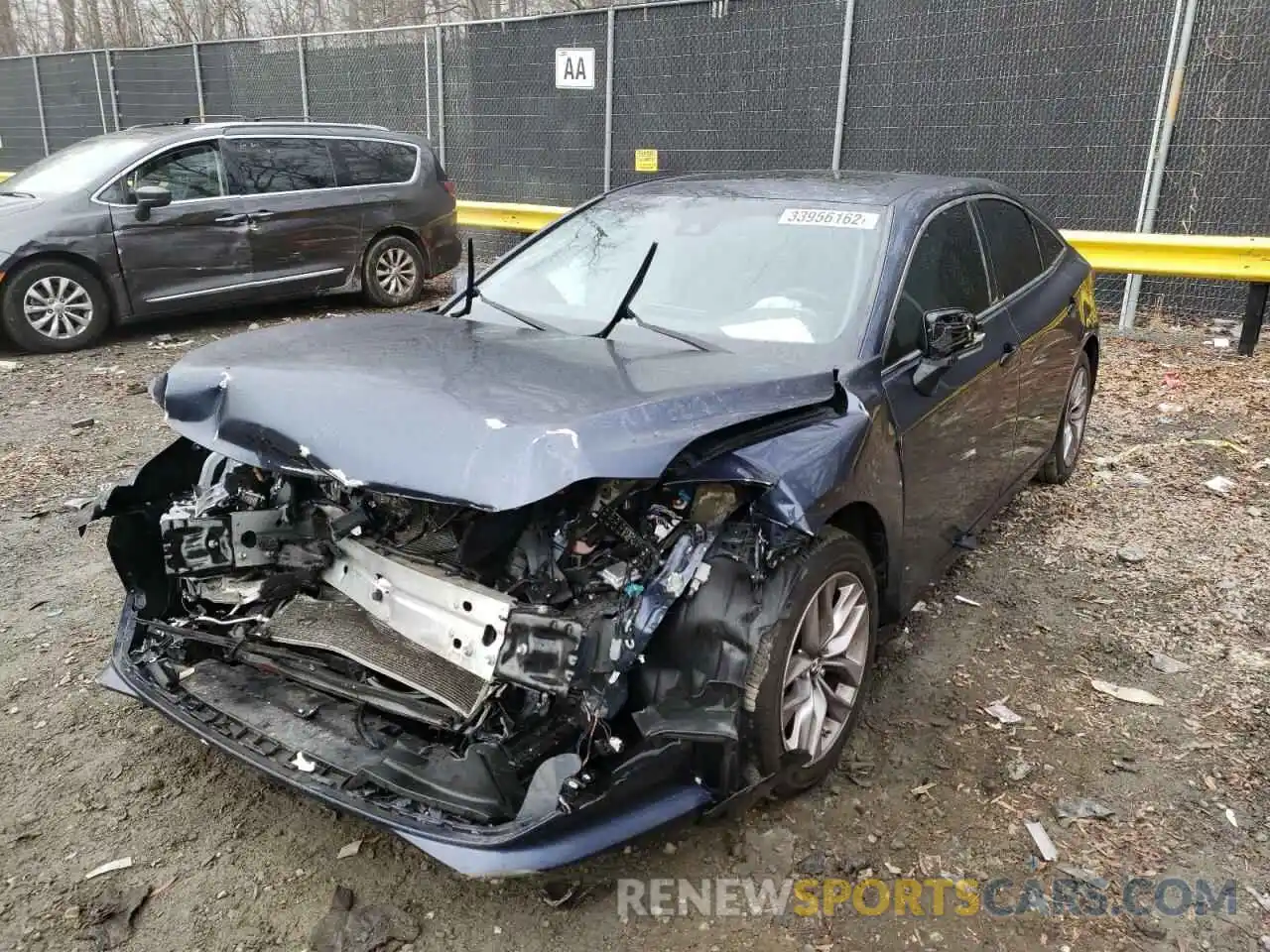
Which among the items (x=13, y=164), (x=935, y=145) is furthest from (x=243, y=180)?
(x=13, y=164)

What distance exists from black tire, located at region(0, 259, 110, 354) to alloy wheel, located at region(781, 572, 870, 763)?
7.36m

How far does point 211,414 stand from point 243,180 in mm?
6679

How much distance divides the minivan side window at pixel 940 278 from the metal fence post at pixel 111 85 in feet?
56.0

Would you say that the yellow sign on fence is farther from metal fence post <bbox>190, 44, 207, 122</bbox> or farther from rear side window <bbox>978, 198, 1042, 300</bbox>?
metal fence post <bbox>190, 44, 207, 122</bbox>

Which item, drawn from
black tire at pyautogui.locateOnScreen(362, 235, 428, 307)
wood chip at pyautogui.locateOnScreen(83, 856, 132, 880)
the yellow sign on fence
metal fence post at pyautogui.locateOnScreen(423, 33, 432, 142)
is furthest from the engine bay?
metal fence post at pyautogui.locateOnScreen(423, 33, 432, 142)

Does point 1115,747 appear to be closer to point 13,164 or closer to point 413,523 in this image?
point 413,523

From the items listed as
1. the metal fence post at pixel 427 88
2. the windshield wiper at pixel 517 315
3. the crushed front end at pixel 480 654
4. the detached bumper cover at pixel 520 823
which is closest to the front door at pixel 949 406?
the crushed front end at pixel 480 654

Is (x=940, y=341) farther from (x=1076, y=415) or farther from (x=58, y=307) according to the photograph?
(x=58, y=307)

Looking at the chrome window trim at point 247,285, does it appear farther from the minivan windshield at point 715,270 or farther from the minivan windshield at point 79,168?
the minivan windshield at point 715,270

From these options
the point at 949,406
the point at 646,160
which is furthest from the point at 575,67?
the point at 949,406

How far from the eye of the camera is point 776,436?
2.67m

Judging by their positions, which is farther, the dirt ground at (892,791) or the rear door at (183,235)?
the rear door at (183,235)

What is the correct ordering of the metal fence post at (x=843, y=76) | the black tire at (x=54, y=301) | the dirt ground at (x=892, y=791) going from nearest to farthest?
1. the dirt ground at (x=892, y=791)
2. the black tire at (x=54, y=301)
3. the metal fence post at (x=843, y=76)

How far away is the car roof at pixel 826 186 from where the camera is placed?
373 centimetres
